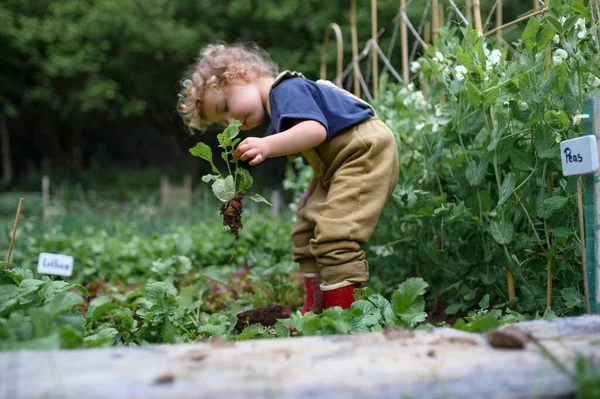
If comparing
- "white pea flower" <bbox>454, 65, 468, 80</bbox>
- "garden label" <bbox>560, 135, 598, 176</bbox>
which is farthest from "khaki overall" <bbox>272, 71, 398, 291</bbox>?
"garden label" <bbox>560, 135, 598, 176</bbox>

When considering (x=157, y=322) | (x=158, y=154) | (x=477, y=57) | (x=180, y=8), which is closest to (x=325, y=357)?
(x=157, y=322)

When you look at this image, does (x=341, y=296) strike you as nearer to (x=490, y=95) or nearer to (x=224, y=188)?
(x=224, y=188)

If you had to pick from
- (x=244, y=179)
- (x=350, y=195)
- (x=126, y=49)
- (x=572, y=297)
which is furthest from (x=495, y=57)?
(x=126, y=49)

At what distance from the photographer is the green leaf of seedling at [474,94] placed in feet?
5.19

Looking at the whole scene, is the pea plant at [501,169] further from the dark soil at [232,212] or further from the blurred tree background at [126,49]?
the blurred tree background at [126,49]

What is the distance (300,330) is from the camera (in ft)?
4.03

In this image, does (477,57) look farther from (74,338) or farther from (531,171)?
(74,338)

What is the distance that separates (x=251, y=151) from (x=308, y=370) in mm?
864

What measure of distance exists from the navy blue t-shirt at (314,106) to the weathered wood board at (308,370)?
0.95 metres

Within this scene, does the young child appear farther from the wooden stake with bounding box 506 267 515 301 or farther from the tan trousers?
the wooden stake with bounding box 506 267 515 301

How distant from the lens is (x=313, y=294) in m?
2.12

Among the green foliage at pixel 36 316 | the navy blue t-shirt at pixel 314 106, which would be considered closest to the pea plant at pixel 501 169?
A: the navy blue t-shirt at pixel 314 106

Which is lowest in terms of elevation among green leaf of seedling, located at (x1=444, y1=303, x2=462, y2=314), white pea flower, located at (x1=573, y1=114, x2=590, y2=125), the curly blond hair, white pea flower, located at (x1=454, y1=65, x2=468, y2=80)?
green leaf of seedling, located at (x1=444, y1=303, x2=462, y2=314)

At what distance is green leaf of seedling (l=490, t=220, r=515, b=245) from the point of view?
1631mm
